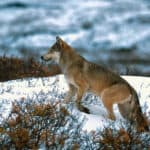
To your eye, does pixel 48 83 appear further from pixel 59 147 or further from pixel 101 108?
pixel 59 147

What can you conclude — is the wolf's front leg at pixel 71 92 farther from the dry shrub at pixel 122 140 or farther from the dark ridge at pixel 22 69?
the dark ridge at pixel 22 69

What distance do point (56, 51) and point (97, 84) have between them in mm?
1656

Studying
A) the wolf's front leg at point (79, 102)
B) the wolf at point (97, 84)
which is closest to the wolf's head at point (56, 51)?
the wolf at point (97, 84)

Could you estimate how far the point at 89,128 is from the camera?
31.0ft

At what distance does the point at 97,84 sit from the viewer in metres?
11.5

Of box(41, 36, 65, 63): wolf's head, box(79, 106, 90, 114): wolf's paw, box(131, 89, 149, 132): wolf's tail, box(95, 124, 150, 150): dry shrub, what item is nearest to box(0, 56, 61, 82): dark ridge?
box(41, 36, 65, 63): wolf's head

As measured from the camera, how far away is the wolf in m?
10.9

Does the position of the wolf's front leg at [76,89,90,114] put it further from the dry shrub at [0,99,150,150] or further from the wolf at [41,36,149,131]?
the dry shrub at [0,99,150,150]

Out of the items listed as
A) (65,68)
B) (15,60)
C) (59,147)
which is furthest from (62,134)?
(15,60)

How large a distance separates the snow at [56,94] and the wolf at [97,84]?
22cm

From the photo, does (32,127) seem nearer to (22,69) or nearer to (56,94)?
(56,94)

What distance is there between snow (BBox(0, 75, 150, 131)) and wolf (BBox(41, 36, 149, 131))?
22 centimetres

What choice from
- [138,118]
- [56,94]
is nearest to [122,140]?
[138,118]

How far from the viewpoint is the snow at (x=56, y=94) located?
10.1 m
